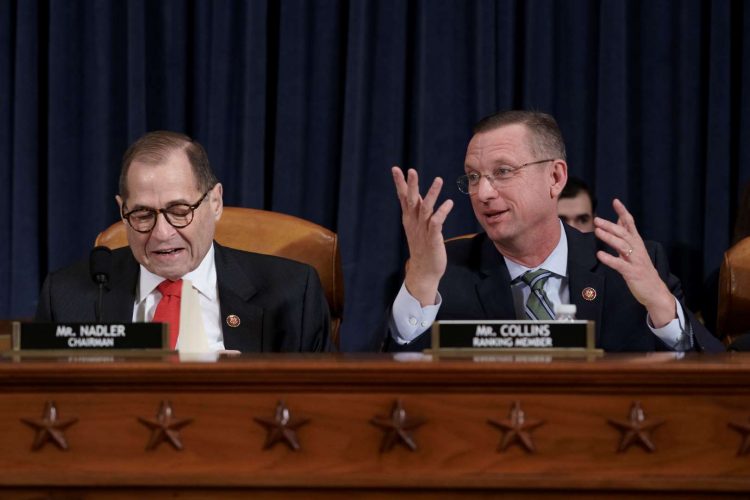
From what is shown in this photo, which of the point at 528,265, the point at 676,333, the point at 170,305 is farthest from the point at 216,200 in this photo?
the point at 676,333

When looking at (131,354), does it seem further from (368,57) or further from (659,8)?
(659,8)

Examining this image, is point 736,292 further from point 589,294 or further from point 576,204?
point 576,204

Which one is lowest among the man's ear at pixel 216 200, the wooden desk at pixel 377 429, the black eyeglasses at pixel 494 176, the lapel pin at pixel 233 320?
the wooden desk at pixel 377 429

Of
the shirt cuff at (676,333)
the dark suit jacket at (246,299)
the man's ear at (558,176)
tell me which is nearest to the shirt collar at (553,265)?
the man's ear at (558,176)

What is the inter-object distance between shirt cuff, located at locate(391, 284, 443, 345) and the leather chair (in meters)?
0.59

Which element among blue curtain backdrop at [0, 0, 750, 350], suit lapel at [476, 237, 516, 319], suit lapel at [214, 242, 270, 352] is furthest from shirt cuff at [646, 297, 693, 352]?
blue curtain backdrop at [0, 0, 750, 350]

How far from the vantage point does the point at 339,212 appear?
11.6 feet

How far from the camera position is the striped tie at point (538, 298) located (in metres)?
2.49

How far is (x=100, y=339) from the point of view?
66.5 inches

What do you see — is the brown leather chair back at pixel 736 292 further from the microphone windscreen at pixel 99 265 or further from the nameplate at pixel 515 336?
the microphone windscreen at pixel 99 265

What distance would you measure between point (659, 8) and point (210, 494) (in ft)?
8.77

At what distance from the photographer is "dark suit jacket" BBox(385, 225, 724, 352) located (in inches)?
98.0

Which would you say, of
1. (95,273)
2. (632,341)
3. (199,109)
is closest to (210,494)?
(95,273)

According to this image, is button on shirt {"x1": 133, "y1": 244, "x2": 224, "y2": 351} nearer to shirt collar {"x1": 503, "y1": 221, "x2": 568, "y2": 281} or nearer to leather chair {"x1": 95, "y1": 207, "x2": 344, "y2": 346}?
leather chair {"x1": 95, "y1": 207, "x2": 344, "y2": 346}
